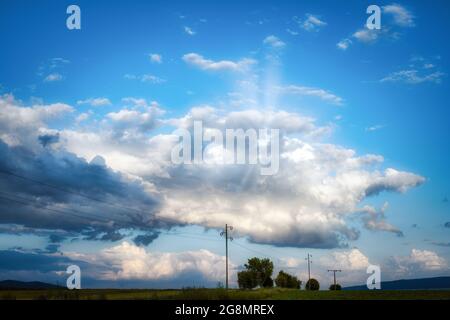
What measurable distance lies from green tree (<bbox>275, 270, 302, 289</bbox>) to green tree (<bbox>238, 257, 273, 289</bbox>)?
8.38 m

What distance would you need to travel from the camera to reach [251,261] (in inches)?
6575

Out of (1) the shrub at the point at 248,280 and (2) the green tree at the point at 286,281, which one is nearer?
(1) the shrub at the point at 248,280

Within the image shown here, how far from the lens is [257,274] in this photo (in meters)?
165

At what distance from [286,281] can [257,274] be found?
62.3ft

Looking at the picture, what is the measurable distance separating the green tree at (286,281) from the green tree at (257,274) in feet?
27.5

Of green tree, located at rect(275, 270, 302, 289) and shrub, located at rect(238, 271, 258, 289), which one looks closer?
shrub, located at rect(238, 271, 258, 289)

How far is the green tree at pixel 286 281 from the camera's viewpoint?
17425 cm

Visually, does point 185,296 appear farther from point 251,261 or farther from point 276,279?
point 276,279

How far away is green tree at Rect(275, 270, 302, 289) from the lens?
6860 inches
